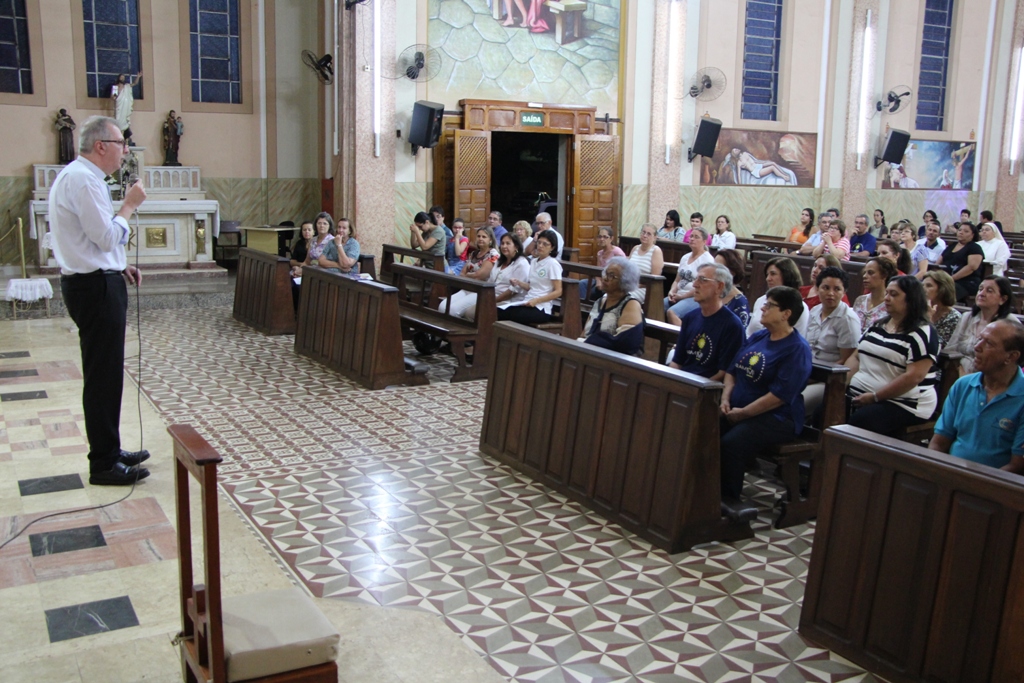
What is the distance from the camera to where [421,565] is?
13.5ft

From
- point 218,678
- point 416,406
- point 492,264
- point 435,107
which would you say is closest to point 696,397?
point 218,678

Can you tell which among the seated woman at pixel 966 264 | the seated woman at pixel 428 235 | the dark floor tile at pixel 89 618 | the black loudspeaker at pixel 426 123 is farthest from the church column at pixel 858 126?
the dark floor tile at pixel 89 618

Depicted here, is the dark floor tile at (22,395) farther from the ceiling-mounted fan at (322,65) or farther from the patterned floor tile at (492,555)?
the ceiling-mounted fan at (322,65)

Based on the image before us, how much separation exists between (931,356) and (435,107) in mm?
8889

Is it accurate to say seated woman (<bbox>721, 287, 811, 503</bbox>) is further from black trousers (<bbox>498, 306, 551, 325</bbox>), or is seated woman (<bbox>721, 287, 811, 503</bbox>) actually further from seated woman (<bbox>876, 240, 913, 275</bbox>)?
black trousers (<bbox>498, 306, 551, 325</bbox>)

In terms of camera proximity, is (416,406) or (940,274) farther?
(416,406)

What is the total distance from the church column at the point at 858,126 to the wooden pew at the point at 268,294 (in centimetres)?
1067

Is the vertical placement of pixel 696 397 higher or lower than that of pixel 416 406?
higher

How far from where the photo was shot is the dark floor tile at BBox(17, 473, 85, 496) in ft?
16.0

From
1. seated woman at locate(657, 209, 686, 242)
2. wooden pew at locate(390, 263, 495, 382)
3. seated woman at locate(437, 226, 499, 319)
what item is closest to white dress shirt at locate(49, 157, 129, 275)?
wooden pew at locate(390, 263, 495, 382)

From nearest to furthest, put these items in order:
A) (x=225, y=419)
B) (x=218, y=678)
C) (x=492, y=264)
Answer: (x=218, y=678) → (x=225, y=419) → (x=492, y=264)

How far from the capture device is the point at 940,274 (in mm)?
5809

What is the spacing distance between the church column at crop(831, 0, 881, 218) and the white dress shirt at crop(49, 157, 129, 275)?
14.2m

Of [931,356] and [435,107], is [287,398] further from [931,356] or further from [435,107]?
[435,107]
